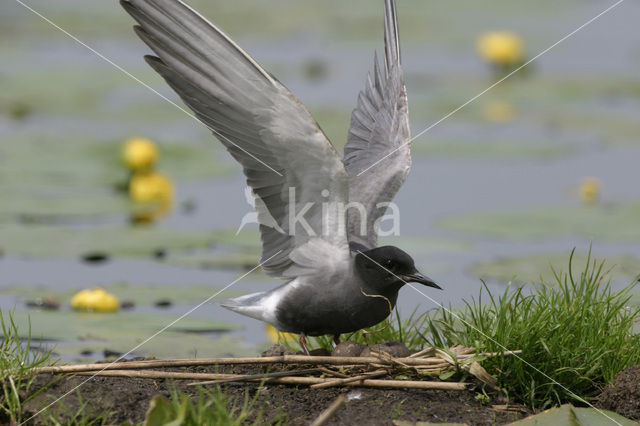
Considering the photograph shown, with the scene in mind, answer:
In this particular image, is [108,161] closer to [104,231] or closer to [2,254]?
[104,231]

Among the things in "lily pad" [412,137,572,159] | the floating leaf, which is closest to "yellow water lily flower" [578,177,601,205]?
"lily pad" [412,137,572,159]

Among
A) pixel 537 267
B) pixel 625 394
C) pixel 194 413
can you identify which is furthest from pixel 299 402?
pixel 537 267

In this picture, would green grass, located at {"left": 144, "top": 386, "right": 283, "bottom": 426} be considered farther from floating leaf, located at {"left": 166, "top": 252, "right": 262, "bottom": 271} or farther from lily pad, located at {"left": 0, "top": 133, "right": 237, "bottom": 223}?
lily pad, located at {"left": 0, "top": 133, "right": 237, "bottom": 223}

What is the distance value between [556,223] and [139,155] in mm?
3797

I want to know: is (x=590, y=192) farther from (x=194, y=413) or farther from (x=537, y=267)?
(x=194, y=413)

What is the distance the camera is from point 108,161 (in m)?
9.90

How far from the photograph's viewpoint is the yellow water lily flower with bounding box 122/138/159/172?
9.09 metres

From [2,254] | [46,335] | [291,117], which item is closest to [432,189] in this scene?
[2,254]

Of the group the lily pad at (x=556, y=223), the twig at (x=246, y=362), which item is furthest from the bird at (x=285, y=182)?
the lily pad at (x=556, y=223)

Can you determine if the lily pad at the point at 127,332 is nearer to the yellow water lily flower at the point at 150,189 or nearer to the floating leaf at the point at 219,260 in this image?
the floating leaf at the point at 219,260

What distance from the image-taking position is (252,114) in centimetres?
427

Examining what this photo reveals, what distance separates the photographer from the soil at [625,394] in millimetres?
4121

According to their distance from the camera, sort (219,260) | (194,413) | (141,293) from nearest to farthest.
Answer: (194,413) → (141,293) → (219,260)

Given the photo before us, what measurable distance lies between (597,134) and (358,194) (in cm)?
622
